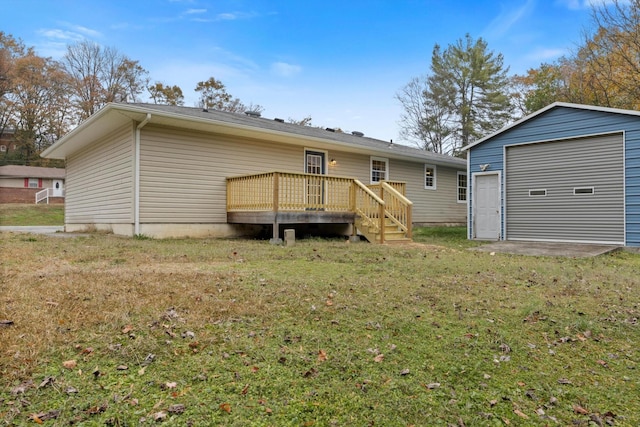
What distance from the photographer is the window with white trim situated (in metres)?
16.4

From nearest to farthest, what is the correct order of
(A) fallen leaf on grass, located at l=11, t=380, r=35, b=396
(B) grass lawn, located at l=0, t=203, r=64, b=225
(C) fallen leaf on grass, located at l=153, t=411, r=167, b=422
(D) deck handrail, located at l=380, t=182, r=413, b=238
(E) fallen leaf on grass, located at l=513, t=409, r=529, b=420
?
(C) fallen leaf on grass, located at l=153, t=411, r=167, b=422, (A) fallen leaf on grass, located at l=11, t=380, r=35, b=396, (E) fallen leaf on grass, located at l=513, t=409, r=529, b=420, (D) deck handrail, located at l=380, t=182, r=413, b=238, (B) grass lawn, located at l=0, t=203, r=64, b=225

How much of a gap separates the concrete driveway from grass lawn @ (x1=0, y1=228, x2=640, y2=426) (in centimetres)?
359

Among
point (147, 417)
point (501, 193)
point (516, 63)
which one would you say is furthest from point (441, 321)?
point (516, 63)

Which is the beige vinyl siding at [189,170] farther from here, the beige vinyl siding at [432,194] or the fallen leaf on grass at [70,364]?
the fallen leaf on grass at [70,364]

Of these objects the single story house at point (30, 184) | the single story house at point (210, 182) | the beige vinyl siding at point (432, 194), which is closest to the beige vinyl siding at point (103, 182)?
the single story house at point (210, 182)

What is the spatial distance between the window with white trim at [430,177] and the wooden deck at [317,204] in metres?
6.46

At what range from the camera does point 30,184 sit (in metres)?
30.3

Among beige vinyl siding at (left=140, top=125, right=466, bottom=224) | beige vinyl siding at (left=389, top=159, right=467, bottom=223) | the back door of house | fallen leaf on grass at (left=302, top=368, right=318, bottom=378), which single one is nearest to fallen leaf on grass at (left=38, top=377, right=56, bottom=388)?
fallen leaf on grass at (left=302, top=368, right=318, bottom=378)

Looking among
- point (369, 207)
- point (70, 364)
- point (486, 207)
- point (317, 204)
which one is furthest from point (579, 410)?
point (486, 207)

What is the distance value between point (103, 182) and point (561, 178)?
41.6 feet

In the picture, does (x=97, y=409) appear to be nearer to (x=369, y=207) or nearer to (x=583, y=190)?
(x=369, y=207)

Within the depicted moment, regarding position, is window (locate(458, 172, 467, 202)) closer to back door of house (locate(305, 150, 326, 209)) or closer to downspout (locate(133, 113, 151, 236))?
back door of house (locate(305, 150, 326, 209))

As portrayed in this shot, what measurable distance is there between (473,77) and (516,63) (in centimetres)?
308

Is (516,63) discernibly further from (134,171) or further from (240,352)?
(240,352)
